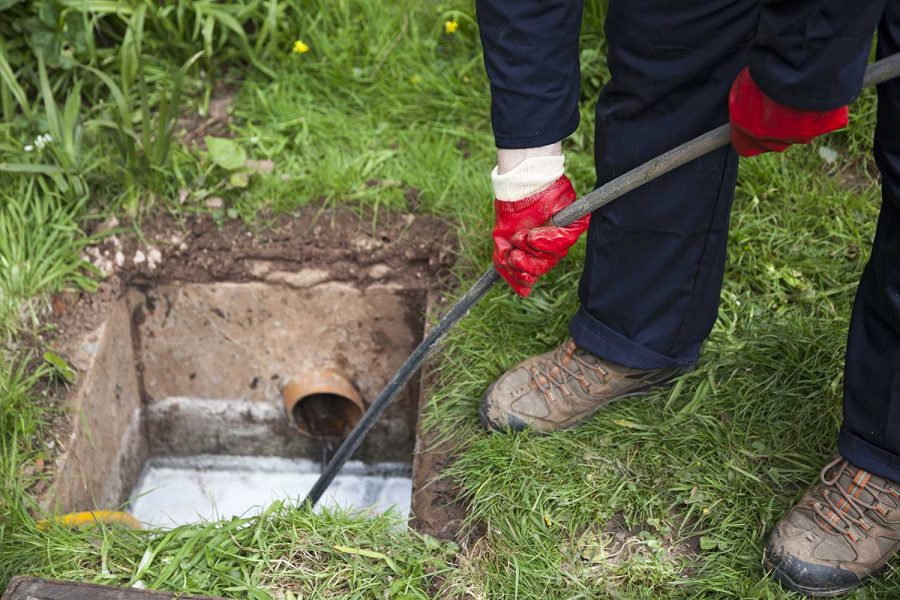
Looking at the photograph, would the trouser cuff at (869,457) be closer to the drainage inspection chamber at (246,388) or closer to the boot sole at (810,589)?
the boot sole at (810,589)

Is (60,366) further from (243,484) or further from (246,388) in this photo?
(243,484)

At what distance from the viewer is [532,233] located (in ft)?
5.84

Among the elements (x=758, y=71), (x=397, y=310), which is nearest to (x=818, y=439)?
(x=758, y=71)

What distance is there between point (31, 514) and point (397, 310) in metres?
1.18

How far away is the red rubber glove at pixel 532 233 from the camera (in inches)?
69.9

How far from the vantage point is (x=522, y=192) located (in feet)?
5.79

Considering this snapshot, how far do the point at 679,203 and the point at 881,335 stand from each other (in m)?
0.47

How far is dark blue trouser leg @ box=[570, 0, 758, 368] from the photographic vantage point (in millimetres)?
1593

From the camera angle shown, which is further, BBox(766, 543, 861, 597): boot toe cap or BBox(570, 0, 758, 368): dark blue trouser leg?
BBox(766, 543, 861, 597): boot toe cap

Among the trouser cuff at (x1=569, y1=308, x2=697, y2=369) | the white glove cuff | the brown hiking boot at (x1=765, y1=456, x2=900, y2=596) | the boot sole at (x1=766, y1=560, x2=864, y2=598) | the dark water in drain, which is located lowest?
the dark water in drain

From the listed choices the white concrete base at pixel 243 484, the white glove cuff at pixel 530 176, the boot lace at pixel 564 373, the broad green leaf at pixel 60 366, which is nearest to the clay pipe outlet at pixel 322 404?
the white concrete base at pixel 243 484

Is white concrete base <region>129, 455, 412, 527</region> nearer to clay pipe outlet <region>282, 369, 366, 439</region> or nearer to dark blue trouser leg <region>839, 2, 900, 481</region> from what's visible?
clay pipe outlet <region>282, 369, 366, 439</region>

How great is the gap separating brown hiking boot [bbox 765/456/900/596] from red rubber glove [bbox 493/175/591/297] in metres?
0.76

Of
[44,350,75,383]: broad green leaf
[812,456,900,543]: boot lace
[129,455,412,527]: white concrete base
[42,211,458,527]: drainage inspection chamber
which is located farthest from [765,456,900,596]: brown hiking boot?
[44,350,75,383]: broad green leaf
